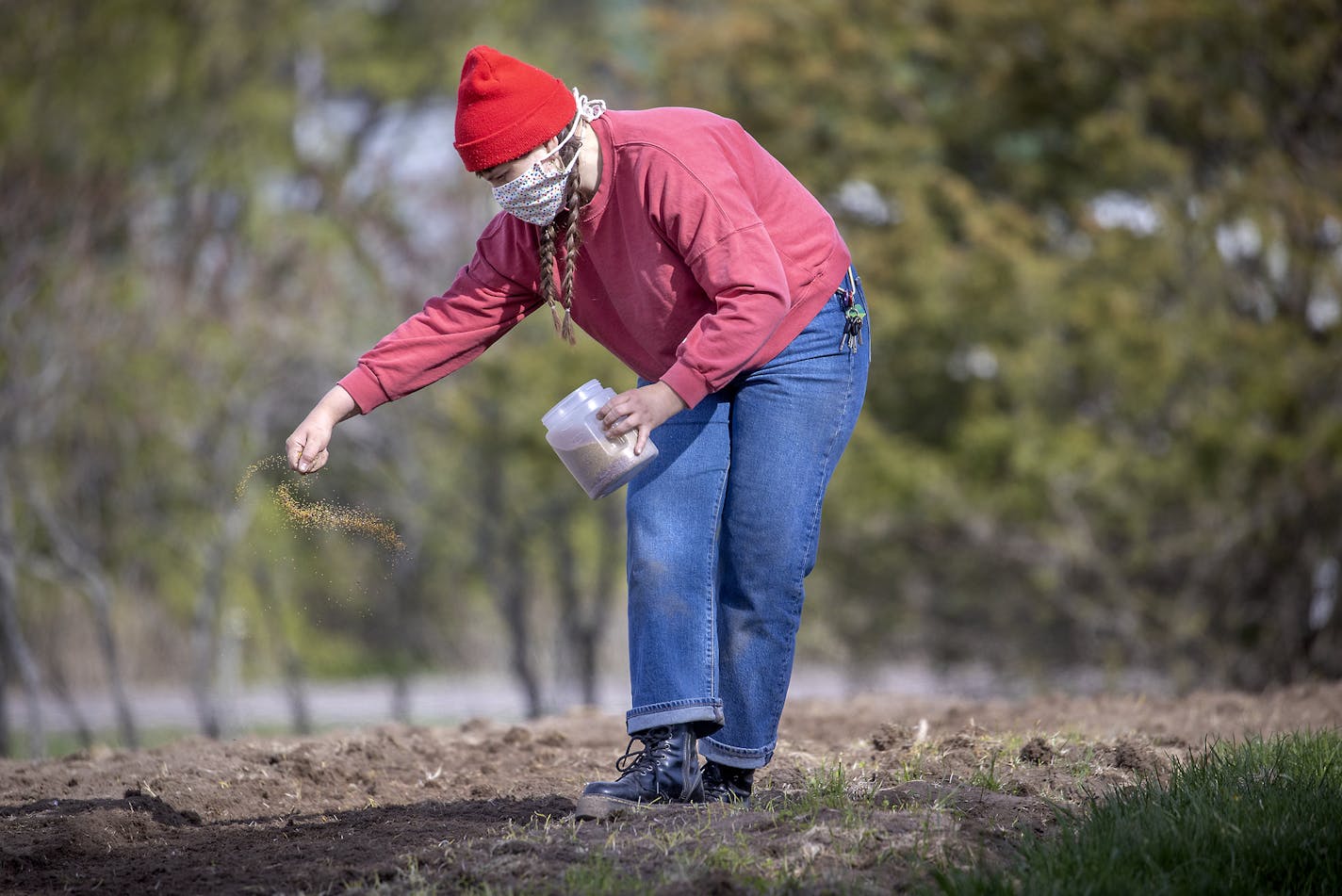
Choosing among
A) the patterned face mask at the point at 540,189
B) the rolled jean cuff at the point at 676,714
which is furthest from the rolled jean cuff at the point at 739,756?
the patterned face mask at the point at 540,189

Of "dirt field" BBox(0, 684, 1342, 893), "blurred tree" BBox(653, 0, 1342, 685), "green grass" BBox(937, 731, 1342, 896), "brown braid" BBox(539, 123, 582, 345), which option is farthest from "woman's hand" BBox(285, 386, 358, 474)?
"blurred tree" BBox(653, 0, 1342, 685)

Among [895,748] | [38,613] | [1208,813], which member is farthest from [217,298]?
[1208,813]

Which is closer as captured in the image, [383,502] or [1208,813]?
[1208,813]

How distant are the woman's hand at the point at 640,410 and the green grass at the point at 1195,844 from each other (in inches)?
42.2

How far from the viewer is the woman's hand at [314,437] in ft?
10.9

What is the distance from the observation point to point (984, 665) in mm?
11320

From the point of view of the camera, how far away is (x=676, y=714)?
127 inches

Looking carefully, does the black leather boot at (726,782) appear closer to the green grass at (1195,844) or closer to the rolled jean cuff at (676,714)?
the rolled jean cuff at (676,714)

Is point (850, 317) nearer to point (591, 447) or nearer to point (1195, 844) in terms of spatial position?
point (591, 447)

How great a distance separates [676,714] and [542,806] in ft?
1.75

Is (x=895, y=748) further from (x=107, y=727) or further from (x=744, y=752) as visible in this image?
(x=107, y=727)

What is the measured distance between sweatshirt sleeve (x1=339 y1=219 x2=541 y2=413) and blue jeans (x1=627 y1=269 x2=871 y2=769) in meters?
0.55

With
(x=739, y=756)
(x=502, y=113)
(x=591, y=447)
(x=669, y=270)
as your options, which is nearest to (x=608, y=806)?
(x=739, y=756)

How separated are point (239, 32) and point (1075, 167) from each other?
7422 mm
